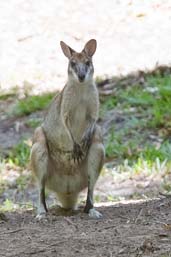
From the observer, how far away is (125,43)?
11.9 meters

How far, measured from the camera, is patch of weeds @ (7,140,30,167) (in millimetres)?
9203

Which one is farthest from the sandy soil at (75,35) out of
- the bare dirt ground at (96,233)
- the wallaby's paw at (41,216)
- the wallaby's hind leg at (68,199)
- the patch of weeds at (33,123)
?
the bare dirt ground at (96,233)

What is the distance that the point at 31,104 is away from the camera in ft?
34.5

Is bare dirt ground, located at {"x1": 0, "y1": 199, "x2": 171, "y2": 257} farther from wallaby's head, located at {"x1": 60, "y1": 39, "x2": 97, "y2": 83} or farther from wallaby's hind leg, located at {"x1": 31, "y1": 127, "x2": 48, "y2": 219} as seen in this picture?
wallaby's head, located at {"x1": 60, "y1": 39, "x2": 97, "y2": 83}

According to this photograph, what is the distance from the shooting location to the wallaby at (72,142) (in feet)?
20.8

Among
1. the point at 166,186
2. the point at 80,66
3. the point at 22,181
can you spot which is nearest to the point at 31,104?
the point at 22,181

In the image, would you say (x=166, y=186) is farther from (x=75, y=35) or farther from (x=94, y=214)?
(x=75, y=35)

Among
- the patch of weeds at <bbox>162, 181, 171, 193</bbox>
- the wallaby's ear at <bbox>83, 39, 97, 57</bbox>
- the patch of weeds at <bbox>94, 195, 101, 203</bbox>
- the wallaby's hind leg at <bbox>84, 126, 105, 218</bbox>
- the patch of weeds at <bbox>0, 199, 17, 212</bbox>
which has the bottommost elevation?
the patch of weeds at <bbox>94, 195, 101, 203</bbox>

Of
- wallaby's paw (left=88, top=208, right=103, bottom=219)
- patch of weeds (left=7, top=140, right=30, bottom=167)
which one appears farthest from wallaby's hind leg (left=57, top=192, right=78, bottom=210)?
patch of weeds (left=7, top=140, right=30, bottom=167)

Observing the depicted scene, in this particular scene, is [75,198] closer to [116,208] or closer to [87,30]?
[116,208]

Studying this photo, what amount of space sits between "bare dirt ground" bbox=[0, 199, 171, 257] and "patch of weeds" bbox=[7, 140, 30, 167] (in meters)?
2.71

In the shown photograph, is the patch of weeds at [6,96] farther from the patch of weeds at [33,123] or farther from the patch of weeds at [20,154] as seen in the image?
the patch of weeds at [20,154]

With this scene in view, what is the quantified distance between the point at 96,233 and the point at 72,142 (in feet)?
3.92

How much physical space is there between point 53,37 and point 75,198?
630 cm
